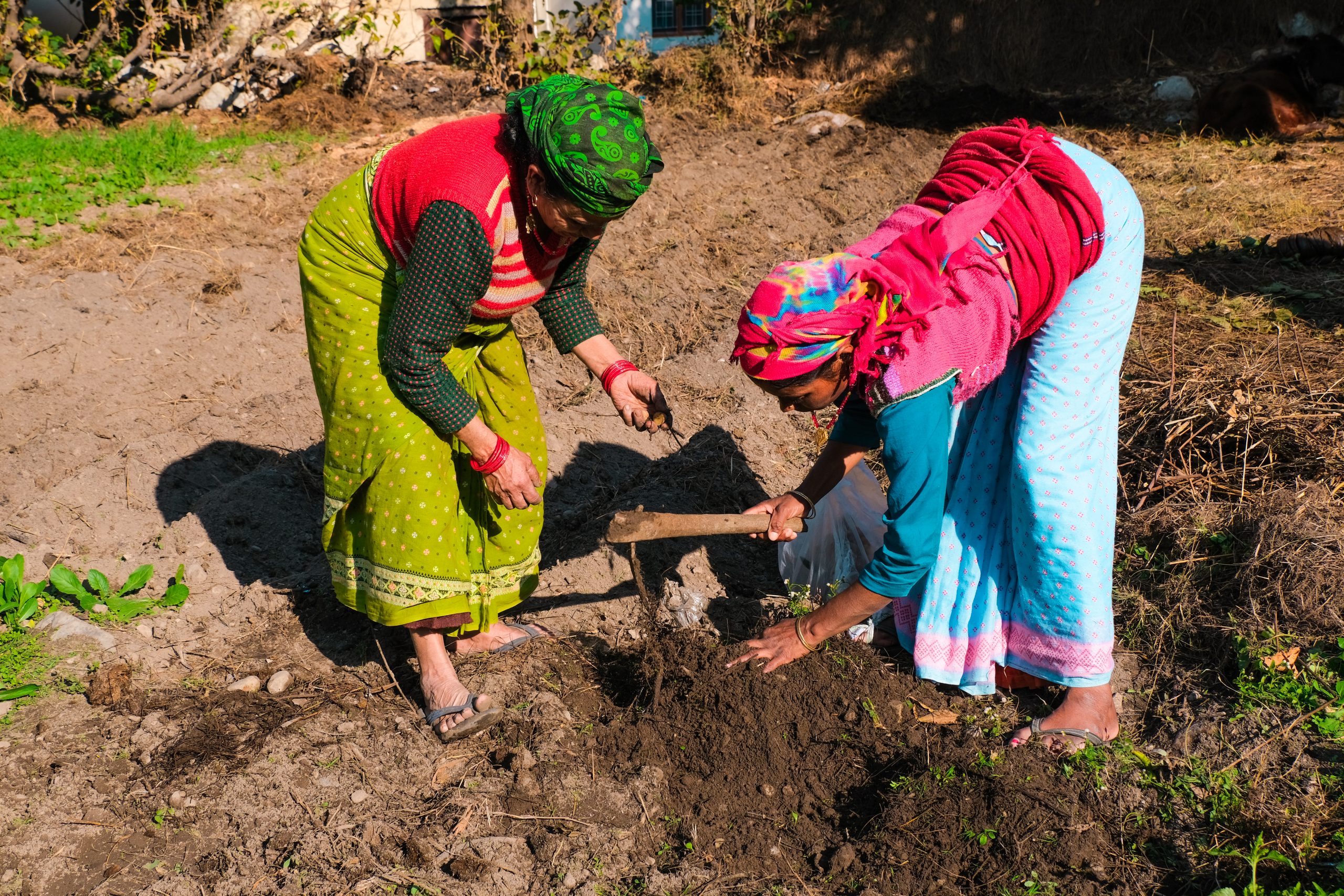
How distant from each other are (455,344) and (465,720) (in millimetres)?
978

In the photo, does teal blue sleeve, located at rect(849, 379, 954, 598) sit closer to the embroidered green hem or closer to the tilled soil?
the tilled soil

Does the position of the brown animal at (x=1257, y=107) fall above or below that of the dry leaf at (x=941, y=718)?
above

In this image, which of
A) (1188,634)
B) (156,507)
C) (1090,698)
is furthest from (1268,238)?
(156,507)

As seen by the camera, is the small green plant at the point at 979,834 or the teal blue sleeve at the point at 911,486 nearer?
the teal blue sleeve at the point at 911,486

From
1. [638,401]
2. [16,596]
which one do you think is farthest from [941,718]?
[16,596]

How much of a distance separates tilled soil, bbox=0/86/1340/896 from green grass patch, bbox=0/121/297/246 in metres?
1.63

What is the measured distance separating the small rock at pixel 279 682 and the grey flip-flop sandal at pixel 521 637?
0.57 metres

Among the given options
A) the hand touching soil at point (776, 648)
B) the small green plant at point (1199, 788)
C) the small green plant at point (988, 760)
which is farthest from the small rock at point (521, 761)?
the small green plant at point (1199, 788)

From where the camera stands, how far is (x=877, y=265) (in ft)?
6.23

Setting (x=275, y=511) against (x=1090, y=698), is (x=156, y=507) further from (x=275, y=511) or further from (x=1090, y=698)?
(x=1090, y=698)

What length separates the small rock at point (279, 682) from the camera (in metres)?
2.69

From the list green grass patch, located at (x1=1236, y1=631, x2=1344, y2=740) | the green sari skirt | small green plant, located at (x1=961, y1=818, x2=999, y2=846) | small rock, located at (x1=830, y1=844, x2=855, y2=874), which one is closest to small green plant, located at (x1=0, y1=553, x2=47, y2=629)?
the green sari skirt

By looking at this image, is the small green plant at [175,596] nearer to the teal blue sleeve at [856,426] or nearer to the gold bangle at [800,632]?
the gold bangle at [800,632]

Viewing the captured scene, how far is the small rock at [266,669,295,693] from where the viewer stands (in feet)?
8.81
